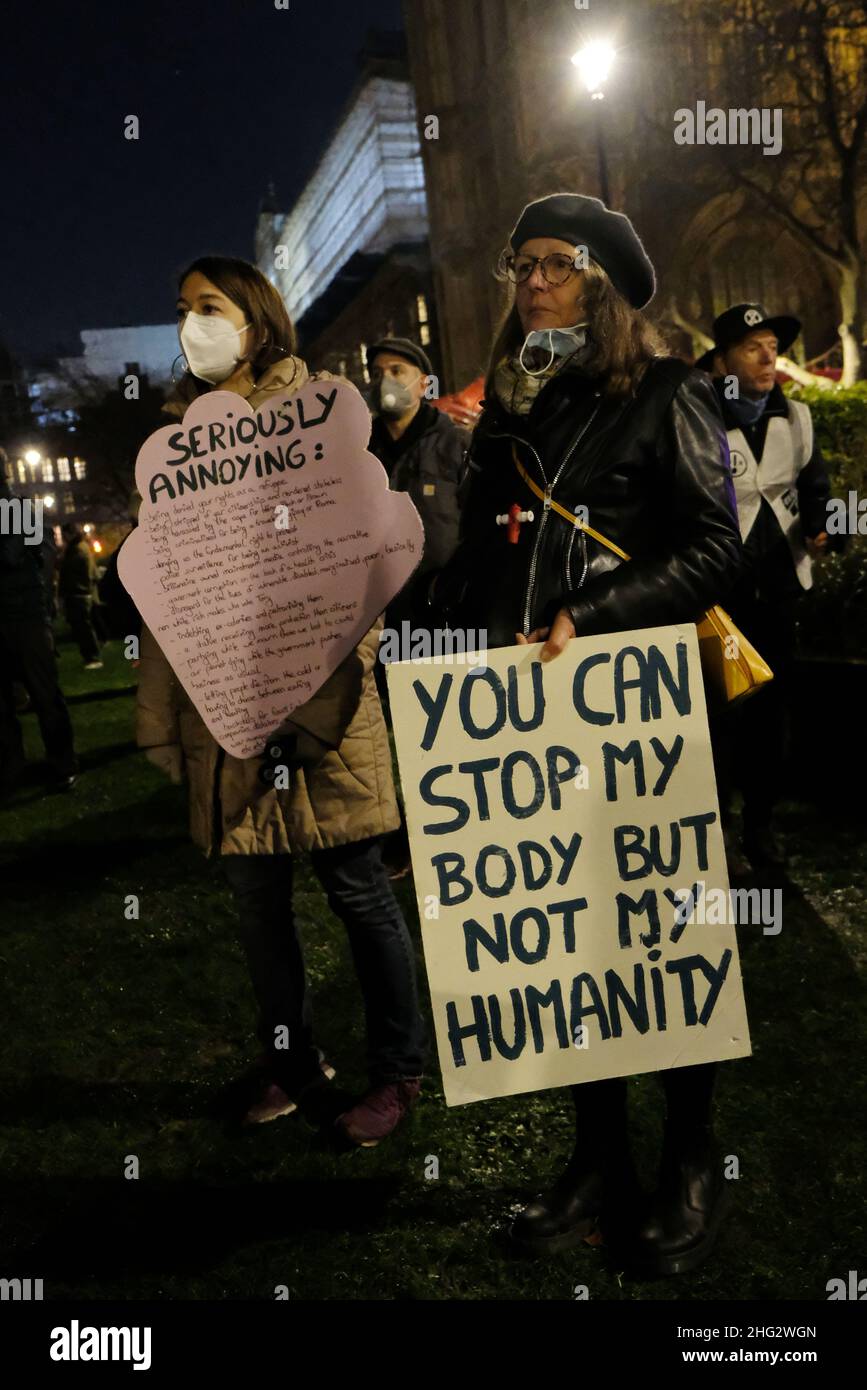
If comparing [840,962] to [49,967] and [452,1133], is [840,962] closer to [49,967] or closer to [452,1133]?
[452,1133]

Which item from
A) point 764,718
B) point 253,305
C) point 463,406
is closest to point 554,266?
point 253,305

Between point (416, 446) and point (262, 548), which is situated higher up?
point (416, 446)

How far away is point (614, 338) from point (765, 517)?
2623 mm

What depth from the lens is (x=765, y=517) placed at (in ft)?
15.8

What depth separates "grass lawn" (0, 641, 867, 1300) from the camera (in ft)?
8.81

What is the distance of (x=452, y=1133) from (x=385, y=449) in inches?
119

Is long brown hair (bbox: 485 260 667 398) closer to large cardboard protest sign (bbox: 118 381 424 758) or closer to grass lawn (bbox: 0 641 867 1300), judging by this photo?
large cardboard protest sign (bbox: 118 381 424 758)

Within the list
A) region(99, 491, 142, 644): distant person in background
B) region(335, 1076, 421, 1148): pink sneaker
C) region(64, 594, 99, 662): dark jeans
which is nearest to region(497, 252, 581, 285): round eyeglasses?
region(99, 491, 142, 644): distant person in background

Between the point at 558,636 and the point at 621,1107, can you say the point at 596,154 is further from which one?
the point at 621,1107

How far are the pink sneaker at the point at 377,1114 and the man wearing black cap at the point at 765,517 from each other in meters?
1.89

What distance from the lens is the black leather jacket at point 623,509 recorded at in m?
2.38

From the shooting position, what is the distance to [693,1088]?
2.61 metres

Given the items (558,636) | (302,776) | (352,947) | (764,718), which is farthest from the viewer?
(764,718)

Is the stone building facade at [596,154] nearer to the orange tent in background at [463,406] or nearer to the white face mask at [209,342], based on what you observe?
the orange tent in background at [463,406]
